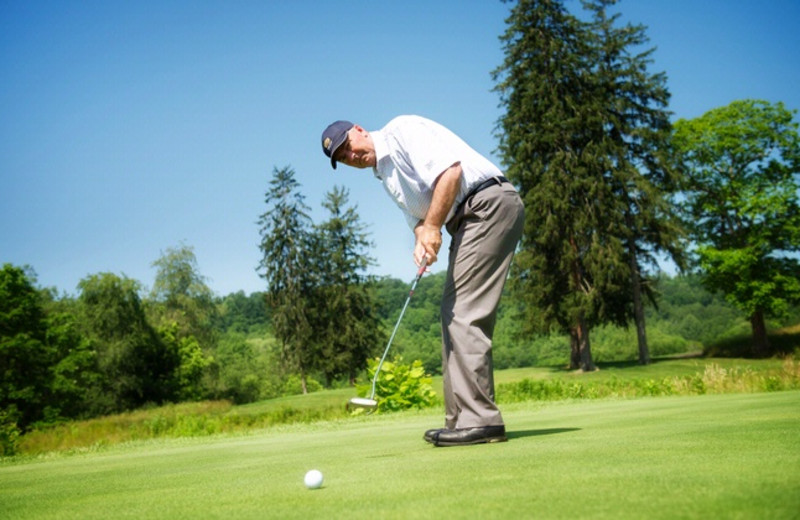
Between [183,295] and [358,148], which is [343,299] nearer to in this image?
[183,295]

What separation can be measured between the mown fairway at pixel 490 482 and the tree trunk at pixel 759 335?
3653cm

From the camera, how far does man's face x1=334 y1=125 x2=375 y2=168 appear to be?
4.50m

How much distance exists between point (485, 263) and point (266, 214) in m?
44.1

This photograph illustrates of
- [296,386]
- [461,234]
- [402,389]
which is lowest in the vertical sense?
[296,386]

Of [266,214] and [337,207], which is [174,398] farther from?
[337,207]

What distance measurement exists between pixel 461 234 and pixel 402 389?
9.79 metres

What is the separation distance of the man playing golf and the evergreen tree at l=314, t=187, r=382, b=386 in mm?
41595

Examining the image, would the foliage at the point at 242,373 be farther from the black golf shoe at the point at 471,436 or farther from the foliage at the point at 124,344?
the black golf shoe at the point at 471,436

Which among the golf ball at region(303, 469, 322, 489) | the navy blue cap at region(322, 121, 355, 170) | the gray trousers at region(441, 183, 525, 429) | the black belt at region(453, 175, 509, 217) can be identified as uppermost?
the navy blue cap at region(322, 121, 355, 170)

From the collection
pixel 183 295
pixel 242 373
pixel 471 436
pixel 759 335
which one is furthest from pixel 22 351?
pixel 759 335

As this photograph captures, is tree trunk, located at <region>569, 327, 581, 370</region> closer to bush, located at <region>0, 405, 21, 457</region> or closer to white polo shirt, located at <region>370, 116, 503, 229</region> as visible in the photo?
bush, located at <region>0, 405, 21, 457</region>

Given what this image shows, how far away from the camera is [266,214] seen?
47.2m

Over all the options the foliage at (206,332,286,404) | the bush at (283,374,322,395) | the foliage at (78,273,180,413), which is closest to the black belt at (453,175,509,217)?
the foliage at (206,332,286,404)

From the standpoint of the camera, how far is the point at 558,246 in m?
33.3
